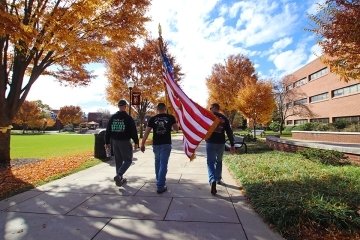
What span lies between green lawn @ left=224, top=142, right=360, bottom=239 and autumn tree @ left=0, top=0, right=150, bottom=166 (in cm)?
627

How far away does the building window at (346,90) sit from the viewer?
33906 millimetres

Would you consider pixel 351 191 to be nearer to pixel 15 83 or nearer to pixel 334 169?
pixel 334 169

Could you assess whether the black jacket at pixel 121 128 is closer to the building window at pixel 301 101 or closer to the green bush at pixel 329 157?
the green bush at pixel 329 157

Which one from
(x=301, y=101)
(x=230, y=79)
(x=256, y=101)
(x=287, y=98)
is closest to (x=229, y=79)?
(x=230, y=79)

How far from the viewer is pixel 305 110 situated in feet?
157

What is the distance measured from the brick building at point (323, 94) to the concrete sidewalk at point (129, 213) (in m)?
29.6

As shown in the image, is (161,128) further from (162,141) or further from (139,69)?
(139,69)

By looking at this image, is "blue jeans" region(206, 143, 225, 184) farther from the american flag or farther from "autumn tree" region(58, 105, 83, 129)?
"autumn tree" region(58, 105, 83, 129)

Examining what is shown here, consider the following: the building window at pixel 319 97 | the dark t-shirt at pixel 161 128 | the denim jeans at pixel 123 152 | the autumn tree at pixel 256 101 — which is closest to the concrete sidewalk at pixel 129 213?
the denim jeans at pixel 123 152

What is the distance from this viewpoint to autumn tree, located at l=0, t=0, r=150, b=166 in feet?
31.7

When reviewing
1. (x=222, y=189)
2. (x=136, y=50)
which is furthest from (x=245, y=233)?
(x=136, y=50)

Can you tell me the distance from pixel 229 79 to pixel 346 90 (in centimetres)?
1267

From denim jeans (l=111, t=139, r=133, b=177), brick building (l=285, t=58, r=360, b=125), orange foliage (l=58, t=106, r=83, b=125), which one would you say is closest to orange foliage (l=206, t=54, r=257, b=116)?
brick building (l=285, t=58, r=360, b=125)

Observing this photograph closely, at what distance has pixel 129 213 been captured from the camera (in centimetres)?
549
